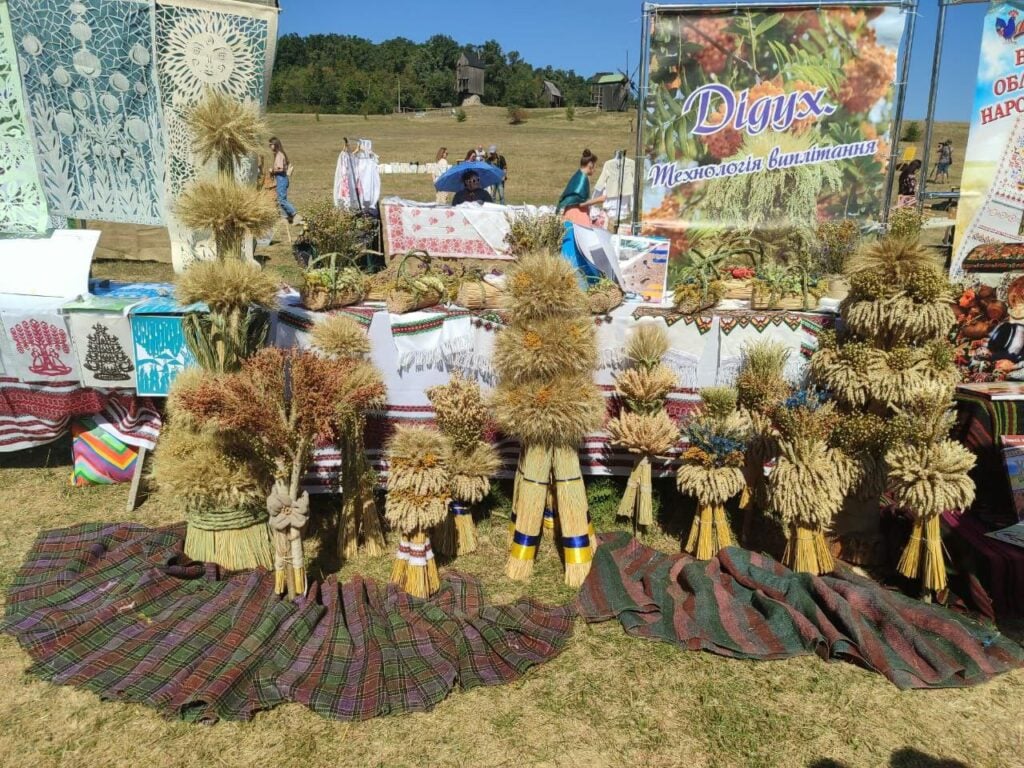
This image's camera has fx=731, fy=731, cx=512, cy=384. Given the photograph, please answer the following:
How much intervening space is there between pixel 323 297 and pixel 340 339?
64 cm

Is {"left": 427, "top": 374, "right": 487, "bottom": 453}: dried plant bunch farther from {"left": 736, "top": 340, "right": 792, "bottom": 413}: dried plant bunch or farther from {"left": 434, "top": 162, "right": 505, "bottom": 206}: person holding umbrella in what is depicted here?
{"left": 434, "top": 162, "right": 505, "bottom": 206}: person holding umbrella

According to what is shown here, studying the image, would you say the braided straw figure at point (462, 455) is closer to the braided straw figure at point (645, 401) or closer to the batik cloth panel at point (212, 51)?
the braided straw figure at point (645, 401)

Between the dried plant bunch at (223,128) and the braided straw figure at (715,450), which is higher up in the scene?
the dried plant bunch at (223,128)

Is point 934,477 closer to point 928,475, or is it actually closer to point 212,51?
point 928,475

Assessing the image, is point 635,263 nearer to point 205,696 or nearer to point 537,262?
point 537,262

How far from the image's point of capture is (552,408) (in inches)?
153

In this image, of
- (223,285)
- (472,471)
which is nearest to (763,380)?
(472,471)

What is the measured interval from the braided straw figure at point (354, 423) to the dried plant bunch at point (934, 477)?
281 centimetres

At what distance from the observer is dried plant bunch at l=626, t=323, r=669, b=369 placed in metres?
4.41

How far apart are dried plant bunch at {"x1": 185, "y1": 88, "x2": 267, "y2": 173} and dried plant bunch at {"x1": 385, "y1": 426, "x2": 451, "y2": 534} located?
171 cm

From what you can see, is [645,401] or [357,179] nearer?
[645,401]

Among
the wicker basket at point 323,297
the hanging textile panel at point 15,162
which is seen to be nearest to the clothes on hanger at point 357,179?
the hanging textile panel at point 15,162

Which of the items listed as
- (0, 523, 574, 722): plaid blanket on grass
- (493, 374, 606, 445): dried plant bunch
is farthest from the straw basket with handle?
(0, 523, 574, 722): plaid blanket on grass

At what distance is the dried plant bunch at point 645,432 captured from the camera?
4.38m
